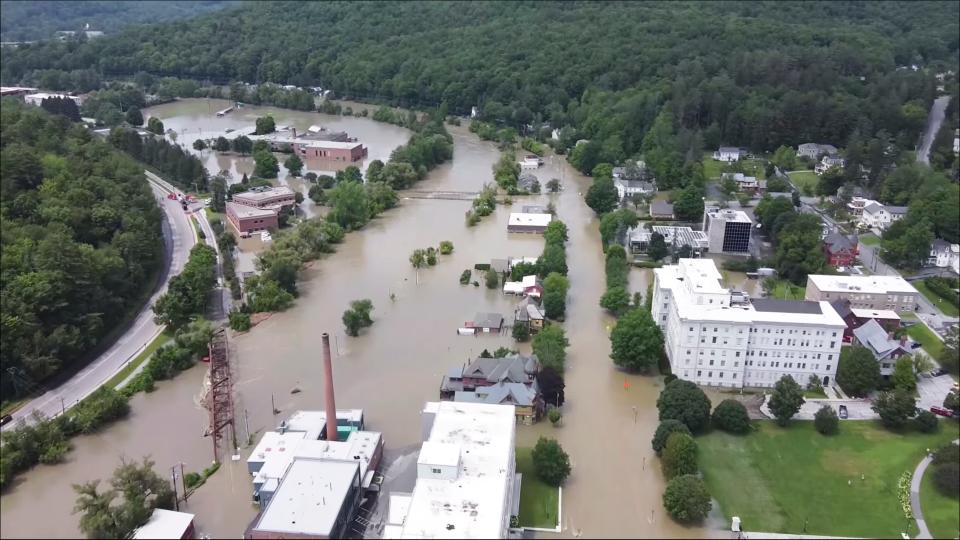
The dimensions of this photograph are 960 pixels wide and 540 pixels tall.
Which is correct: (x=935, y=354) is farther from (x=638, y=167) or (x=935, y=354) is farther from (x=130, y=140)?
(x=130, y=140)

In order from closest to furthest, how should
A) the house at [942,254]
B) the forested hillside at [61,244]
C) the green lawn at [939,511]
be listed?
the green lawn at [939,511] → the forested hillside at [61,244] → the house at [942,254]

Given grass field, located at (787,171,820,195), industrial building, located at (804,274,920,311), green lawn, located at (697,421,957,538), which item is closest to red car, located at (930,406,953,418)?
green lawn, located at (697,421,957,538)

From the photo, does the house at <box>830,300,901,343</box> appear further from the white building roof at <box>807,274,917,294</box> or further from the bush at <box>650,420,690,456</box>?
the bush at <box>650,420,690,456</box>

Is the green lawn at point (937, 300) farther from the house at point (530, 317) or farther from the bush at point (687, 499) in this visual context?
the bush at point (687, 499)

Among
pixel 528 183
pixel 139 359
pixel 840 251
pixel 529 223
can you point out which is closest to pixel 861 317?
pixel 840 251

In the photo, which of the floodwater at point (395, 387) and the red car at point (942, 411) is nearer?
the floodwater at point (395, 387)

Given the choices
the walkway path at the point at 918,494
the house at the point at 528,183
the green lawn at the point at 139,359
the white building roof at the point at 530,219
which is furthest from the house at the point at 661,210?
the green lawn at the point at 139,359

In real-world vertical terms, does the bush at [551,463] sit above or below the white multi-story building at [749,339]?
below

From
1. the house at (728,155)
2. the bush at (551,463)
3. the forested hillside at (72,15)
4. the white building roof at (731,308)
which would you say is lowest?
the bush at (551,463)
